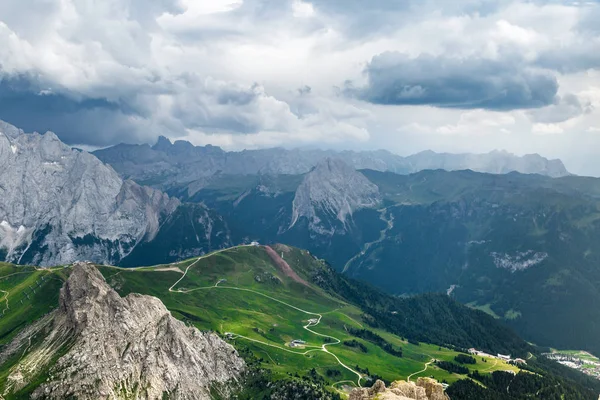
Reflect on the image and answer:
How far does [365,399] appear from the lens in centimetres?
16700

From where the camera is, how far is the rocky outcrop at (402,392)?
16534 cm

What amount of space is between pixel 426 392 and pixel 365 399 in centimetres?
2711

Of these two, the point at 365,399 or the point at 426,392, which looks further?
the point at 426,392

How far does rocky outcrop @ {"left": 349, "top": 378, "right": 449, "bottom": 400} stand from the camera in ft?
542

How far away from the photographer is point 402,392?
559 ft

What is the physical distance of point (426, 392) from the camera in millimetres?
181500
